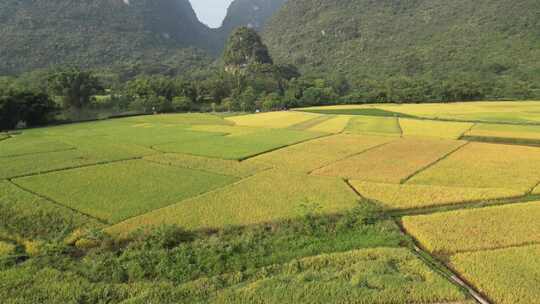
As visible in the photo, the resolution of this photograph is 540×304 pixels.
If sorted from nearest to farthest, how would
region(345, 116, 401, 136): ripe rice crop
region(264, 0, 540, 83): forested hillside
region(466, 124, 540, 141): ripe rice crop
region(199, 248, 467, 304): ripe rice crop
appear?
region(199, 248, 467, 304): ripe rice crop → region(466, 124, 540, 141): ripe rice crop → region(345, 116, 401, 136): ripe rice crop → region(264, 0, 540, 83): forested hillside

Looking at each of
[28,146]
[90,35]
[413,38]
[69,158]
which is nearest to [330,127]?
[69,158]

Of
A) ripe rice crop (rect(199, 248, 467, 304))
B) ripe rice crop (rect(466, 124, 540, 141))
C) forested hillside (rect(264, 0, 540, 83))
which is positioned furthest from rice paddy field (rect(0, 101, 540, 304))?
forested hillside (rect(264, 0, 540, 83))

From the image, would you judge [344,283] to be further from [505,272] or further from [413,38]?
[413,38]

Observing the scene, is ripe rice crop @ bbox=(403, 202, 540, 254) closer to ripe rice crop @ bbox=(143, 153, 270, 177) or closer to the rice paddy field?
the rice paddy field

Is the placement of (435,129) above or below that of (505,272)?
above

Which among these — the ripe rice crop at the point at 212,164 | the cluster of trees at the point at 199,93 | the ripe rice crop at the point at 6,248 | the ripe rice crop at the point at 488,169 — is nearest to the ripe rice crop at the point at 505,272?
the ripe rice crop at the point at 488,169

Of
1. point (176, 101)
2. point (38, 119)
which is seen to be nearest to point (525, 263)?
point (38, 119)

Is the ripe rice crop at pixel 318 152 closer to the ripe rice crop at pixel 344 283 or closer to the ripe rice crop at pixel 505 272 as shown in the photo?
the ripe rice crop at pixel 344 283

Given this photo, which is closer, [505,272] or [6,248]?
[505,272]

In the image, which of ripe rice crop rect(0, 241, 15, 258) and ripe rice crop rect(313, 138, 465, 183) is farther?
ripe rice crop rect(313, 138, 465, 183)
